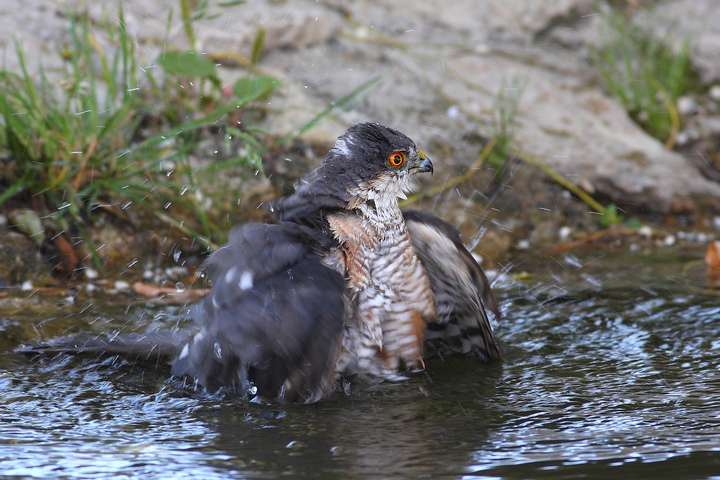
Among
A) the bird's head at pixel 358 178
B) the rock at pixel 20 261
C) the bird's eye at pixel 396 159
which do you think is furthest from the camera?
the rock at pixel 20 261

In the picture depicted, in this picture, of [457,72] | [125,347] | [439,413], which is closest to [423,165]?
[439,413]

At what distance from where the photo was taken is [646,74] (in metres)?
6.38

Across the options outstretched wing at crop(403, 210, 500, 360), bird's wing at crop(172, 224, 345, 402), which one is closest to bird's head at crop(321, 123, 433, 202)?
outstretched wing at crop(403, 210, 500, 360)

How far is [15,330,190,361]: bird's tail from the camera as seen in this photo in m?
3.65

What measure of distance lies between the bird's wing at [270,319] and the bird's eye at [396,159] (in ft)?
1.76

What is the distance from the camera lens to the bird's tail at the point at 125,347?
3654 mm

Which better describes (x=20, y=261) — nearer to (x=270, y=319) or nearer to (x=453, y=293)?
(x=270, y=319)

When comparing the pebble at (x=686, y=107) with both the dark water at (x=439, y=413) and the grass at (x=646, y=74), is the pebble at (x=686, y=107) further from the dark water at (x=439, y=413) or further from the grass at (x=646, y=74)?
the dark water at (x=439, y=413)

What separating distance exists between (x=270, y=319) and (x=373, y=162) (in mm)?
861

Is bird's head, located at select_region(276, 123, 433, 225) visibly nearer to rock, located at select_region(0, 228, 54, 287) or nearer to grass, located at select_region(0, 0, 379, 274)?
grass, located at select_region(0, 0, 379, 274)

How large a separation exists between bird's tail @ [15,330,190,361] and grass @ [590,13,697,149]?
3884mm

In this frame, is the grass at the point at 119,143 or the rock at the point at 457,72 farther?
the rock at the point at 457,72

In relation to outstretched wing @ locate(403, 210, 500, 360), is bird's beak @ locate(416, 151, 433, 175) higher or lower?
higher

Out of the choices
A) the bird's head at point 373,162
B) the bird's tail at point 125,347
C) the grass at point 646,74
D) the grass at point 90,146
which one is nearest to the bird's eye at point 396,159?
the bird's head at point 373,162
